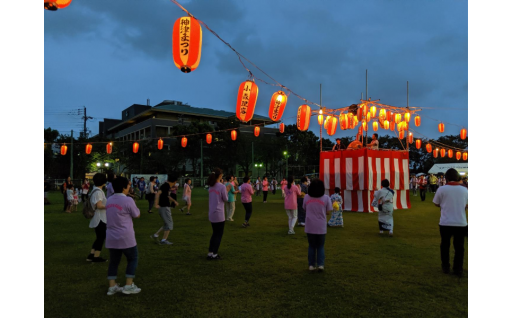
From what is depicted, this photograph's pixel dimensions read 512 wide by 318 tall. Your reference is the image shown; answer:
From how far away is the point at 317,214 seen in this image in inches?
207

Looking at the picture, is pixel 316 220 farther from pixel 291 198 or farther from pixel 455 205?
pixel 291 198

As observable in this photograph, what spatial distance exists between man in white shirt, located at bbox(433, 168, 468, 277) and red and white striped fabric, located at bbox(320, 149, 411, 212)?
9.15 metres

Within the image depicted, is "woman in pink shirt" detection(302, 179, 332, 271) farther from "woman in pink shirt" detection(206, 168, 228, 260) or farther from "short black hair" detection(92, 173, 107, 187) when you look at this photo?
"short black hair" detection(92, 173, 107, 187)

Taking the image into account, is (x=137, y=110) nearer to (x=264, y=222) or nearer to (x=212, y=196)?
(x=264, y=222)

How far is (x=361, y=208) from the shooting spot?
14430mm

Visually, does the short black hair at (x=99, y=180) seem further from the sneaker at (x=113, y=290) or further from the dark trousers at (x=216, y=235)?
the dark trousers at (x=216, y=235)

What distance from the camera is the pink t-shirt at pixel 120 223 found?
13.8 ft

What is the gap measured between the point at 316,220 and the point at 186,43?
412 cm

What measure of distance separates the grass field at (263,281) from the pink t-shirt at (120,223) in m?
0.74

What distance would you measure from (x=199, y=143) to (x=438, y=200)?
36.8 metres

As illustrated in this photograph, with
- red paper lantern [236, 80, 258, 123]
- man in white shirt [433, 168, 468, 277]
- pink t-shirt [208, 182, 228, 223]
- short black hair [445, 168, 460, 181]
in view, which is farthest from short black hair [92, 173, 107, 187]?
short black hair [445, 168, 460, 181]

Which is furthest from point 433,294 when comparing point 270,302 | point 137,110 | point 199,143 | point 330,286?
point 137,110

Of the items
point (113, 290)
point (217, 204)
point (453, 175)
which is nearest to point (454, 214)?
point (453, 175)

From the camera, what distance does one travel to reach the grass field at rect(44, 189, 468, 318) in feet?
12.8
